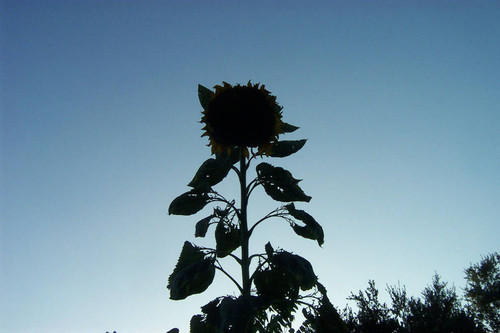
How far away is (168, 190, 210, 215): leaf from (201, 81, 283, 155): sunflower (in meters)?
0.67

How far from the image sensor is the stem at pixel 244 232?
16.3 ft

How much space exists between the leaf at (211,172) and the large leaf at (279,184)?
1.57 feet

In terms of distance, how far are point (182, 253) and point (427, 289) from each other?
926 inches

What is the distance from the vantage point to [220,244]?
5332mm

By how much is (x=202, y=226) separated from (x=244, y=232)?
556 mm

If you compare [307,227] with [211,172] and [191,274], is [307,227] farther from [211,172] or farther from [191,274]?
[191,274]

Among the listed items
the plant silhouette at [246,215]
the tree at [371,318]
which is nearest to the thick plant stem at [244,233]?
the plant silhouette at [246,215]

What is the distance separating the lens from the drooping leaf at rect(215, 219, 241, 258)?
5.32 m

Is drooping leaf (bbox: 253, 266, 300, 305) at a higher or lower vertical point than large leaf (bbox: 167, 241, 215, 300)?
lower

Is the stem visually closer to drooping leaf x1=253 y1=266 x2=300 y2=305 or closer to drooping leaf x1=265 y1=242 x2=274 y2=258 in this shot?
drooping leaf x1=253 y1=266 x2=300 y2=305

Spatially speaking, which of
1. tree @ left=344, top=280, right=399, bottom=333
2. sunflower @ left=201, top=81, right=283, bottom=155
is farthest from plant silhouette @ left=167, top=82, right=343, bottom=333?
tree @ left=344, top=280, right=399, bottom=333

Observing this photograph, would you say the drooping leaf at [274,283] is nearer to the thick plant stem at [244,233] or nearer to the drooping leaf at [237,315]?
the thick plant stem at [244,233]

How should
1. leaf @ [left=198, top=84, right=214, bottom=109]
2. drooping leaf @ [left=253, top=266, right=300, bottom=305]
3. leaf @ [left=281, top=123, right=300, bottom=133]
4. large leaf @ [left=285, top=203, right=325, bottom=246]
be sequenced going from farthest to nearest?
leaf @ [left=281, top=123, right=300, bottom=133] < leaf @ [left=198, top=84, right=214, bottom=109] < large leaf @ [left=285, top=203, right=325, bottom=246] < drooping leaf @ [left=253, top=266, right=300, bottom=305]

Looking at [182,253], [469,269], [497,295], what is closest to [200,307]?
[182,253]
